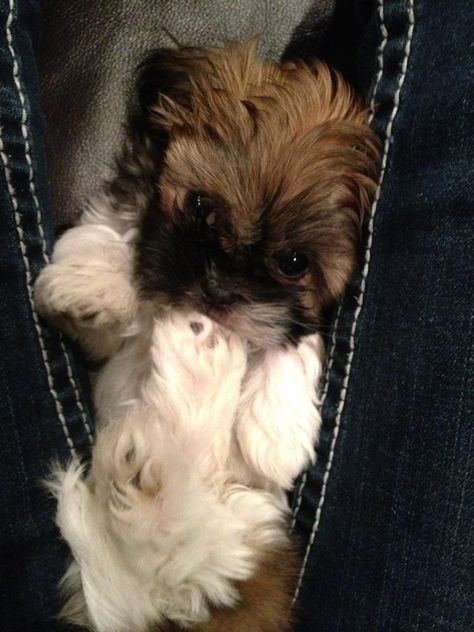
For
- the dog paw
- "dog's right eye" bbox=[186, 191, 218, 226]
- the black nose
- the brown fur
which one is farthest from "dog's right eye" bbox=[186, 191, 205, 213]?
the brown fur

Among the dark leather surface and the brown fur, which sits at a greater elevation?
the dark leather surface

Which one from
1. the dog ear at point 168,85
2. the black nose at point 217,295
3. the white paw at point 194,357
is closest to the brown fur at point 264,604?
the white paw at point 194,357

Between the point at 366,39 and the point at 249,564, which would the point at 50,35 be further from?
the point at 249,564

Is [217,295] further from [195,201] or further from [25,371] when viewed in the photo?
[25,371]

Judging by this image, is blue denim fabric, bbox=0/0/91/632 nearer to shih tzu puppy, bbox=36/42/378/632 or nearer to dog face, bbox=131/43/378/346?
shih tzu puppy, bbox=36/42/378/632

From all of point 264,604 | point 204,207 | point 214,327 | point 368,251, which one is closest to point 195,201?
point 204,207

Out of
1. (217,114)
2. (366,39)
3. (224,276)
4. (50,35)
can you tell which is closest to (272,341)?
(224,276)
